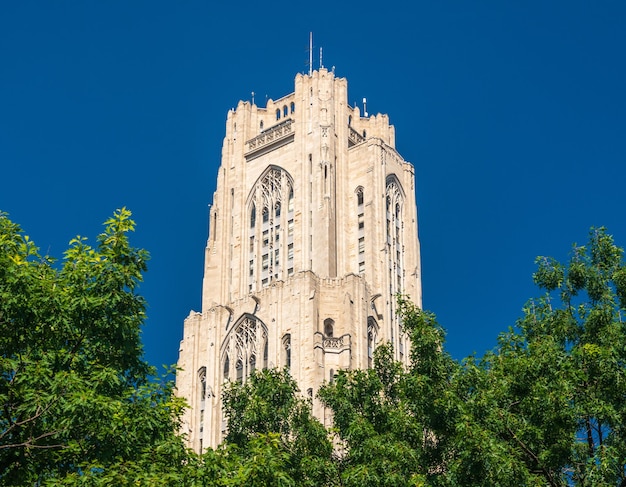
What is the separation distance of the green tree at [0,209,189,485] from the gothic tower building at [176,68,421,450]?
4528 centimetres

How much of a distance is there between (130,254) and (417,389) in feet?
28.8

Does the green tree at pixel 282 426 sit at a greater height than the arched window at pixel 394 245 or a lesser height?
lesser

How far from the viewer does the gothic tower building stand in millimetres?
78438

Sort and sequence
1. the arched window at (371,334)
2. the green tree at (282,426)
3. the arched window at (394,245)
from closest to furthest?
1. the green tree at (282,426)
2. the arched window at (371,334)
3. the arched window at (394,245)

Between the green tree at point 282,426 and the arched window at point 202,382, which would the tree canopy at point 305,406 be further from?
the arched window at point 202,382

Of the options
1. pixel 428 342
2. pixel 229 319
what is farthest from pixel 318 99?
pixel 428 342

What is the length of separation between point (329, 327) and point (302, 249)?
22.3 feet

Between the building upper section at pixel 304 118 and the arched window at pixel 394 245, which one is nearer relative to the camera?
the arched window at pixel 394 245

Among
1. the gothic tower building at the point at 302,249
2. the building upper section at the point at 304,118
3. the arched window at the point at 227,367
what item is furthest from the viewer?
the building upper section at the point at 304,118

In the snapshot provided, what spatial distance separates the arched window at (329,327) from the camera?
7862 centimetres

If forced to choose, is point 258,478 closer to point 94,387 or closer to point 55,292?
point 94,387

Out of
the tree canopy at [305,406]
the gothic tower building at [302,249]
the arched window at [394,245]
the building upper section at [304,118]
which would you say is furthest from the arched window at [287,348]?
the tree canopy at [305,406]

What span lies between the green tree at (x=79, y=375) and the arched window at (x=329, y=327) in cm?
4990

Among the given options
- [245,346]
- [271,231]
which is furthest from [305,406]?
[271,231]
